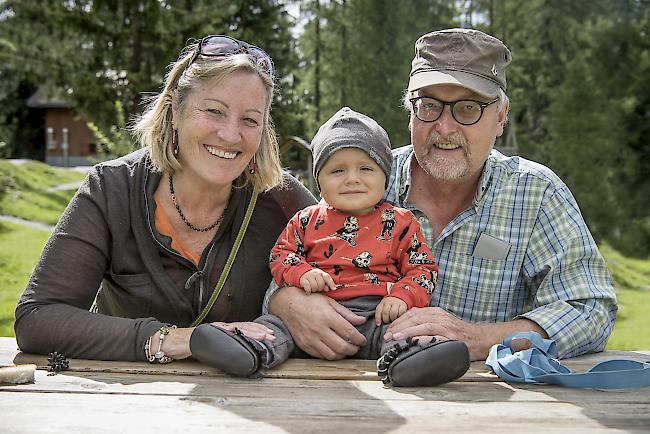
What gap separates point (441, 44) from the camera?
319 cm

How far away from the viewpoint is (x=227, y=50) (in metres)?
2.98

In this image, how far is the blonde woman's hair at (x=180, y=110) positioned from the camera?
293cm

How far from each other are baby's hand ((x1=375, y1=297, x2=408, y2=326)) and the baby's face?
39 cm

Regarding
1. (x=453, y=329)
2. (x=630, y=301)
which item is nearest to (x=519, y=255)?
(x=453, y=329)

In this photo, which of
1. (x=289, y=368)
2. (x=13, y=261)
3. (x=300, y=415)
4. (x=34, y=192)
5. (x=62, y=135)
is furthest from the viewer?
(x=62, y=135)

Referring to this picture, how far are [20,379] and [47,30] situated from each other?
15.5 m

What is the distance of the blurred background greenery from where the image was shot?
12398 mm

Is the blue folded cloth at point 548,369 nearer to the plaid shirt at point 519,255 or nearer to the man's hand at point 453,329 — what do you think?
the man's hand at point 453,329

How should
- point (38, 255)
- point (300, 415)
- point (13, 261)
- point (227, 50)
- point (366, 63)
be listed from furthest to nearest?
point (366, 63), point (38, 255), point (13, 261), point (227, 50), point (300, 415)

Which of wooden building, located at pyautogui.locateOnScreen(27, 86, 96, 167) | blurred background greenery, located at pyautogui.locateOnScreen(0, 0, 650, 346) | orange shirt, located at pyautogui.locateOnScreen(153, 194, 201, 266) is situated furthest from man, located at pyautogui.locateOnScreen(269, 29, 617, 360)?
wooden building, located at pyautogui.locateOnScreen(27, 86, 96, 167)

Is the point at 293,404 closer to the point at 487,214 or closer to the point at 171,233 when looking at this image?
the point at 171,233

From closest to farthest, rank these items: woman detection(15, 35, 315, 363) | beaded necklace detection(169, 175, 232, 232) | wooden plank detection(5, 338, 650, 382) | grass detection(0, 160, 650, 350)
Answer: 1. wooden plank detection(5, 338, 650, 382)
2. woman detection(15, 35, 315, 363)
3. beaded necklace detection(169, 175, 232, 232)
4. grass detection(0, 160, 650, 350)

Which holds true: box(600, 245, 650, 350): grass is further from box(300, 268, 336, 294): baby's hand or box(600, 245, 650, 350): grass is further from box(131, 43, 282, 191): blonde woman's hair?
box(300, 268, 336, 294): baby's hand

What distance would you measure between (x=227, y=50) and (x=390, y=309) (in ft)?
3.78
